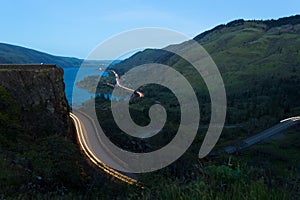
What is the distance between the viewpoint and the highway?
5422cm

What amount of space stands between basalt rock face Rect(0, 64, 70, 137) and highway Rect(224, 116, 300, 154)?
32270 mm

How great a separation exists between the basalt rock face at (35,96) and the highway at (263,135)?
3227 cm

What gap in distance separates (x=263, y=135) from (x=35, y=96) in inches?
2101

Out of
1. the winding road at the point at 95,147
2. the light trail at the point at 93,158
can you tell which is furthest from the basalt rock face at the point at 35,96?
the winding road at the point at 95,147

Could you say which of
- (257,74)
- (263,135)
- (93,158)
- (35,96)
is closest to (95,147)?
(93,158)

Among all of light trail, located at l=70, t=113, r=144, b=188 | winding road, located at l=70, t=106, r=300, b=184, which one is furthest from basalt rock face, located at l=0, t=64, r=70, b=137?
winding road, located at l=70, t=106, r=300, b=184

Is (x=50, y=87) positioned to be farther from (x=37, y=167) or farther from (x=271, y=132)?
(x=271, y=132)

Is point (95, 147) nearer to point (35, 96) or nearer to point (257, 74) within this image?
point (35, 96)

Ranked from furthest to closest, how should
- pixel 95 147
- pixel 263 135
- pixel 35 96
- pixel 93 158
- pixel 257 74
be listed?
pixel 257 74 < pixel 263 135 < pixel 95 147 < pixel 93 158 < pixel 35 96

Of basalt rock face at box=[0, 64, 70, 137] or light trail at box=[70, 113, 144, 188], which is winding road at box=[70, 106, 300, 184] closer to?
light trail at box=[70, 113, 144, 188]

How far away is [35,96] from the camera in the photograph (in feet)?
83.2

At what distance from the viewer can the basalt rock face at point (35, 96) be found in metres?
23.9

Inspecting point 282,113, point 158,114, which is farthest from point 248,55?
point 158,114

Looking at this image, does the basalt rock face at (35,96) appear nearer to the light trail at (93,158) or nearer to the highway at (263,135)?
the light trail at (93,158)
